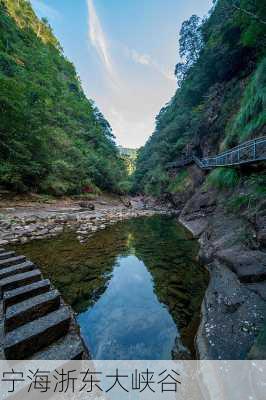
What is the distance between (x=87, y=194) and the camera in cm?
1766

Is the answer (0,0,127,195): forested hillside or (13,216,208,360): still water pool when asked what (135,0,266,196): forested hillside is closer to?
(13,216,208,360): still water pool

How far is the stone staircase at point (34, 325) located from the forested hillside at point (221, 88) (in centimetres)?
609

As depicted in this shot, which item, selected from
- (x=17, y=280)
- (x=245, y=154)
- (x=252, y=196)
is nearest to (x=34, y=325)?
(x=17, y=280)

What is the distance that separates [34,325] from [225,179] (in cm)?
888

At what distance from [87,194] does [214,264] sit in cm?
1517

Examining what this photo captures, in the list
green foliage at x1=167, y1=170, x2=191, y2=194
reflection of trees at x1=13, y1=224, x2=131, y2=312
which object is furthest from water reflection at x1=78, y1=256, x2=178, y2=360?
green foliage at x1=167, y1=170, x2=191, y2=194

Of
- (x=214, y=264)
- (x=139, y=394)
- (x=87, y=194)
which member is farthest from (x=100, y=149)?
(x=139, y=394)

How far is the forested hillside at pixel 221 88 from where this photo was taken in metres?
7.68

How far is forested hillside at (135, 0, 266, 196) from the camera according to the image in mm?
7681

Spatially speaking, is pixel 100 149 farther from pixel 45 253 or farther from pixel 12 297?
pixel 12 297

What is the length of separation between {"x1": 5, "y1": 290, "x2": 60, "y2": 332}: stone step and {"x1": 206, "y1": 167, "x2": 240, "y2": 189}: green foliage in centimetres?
778

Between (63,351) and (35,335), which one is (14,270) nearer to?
(35,335)

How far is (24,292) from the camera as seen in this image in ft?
6.85

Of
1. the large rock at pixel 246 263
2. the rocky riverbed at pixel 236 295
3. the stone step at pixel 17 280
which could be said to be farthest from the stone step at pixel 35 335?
the large rock at pixel 246 263
